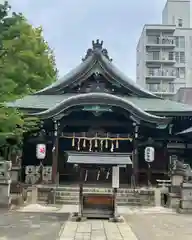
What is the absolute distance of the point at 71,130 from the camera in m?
21.1

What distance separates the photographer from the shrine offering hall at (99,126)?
18672 mm

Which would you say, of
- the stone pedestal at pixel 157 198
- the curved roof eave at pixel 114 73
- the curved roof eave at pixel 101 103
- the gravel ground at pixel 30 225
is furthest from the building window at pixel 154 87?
the gravel ground at pixel 30 225

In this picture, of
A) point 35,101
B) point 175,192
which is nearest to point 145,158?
point 175,192

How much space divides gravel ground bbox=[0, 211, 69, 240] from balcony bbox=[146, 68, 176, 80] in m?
48.3

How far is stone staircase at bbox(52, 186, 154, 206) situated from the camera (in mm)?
16734

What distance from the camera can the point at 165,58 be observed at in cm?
5884

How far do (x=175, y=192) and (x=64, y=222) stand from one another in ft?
22.4

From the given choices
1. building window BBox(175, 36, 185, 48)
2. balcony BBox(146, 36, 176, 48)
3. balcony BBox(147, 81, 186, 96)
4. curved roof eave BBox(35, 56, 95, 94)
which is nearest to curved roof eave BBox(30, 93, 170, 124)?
curved roof eave BBox(35, 56, 95, 94)

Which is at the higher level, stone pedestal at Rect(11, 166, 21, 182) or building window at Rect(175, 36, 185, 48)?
building window at Rect(175, 36, 185, 48)

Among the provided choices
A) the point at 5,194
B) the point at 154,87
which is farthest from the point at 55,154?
the point at 154,87

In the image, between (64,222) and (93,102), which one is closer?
(64,222)

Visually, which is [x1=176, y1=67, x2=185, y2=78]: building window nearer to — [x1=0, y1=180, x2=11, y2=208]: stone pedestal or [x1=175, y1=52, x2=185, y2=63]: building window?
[x1=175, y1=52, x2=185, y2=63]: building window

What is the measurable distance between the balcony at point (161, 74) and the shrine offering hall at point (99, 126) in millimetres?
36864

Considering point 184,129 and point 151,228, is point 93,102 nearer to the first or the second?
point 184,129
